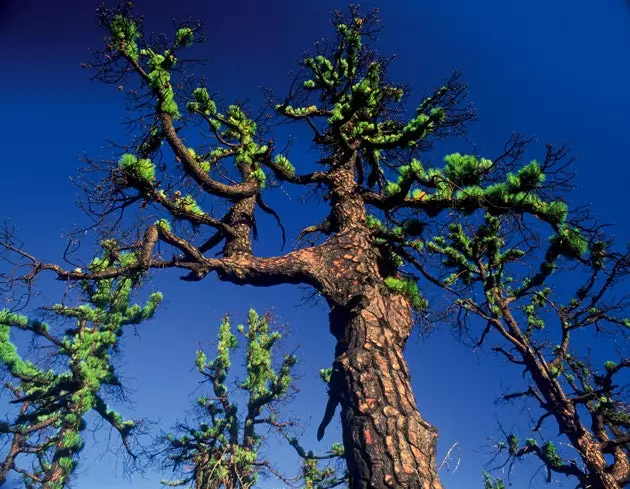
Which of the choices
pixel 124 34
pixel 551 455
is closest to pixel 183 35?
pixel 124 34

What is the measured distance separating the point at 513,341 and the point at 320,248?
4781 millimetres

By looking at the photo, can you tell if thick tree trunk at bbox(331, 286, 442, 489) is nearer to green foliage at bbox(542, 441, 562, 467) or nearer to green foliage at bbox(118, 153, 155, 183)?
green foliage at bbox(118, 153, 155, 183)

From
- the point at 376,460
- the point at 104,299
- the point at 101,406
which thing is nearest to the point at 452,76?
the point at 376,460

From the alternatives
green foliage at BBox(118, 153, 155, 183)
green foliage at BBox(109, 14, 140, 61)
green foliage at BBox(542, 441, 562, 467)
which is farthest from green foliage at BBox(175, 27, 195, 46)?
green foliage at BBox(542, 441, 562, 467)

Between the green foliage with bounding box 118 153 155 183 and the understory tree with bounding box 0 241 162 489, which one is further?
the understory tree with bounding box 0 241 162 489

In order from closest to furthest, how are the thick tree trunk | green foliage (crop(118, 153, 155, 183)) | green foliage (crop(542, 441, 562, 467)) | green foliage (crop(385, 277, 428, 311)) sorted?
1. the thick tree trunk
2. green foliage (crop(118, 153, 155, 183))
3. green foliage (crop(385, 277, 428, 311))
4. green foliage (crop(542, 441, 562, 467))

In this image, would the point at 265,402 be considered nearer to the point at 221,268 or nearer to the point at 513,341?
the point at 513,341

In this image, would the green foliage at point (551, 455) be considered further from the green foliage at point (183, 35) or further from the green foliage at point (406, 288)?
the green foliage at point (183, 35)

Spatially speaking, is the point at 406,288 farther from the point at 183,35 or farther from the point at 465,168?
the point at 183,35

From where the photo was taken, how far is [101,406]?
12.3 meters

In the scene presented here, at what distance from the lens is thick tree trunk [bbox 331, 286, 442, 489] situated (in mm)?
2430

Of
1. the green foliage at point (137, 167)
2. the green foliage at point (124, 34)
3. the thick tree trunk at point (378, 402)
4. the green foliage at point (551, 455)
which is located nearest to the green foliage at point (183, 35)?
the green foliage at point (124, 34)

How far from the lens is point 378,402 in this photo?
279cm

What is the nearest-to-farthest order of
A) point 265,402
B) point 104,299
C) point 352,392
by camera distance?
point 352,392
point 104,299
point 265,402
